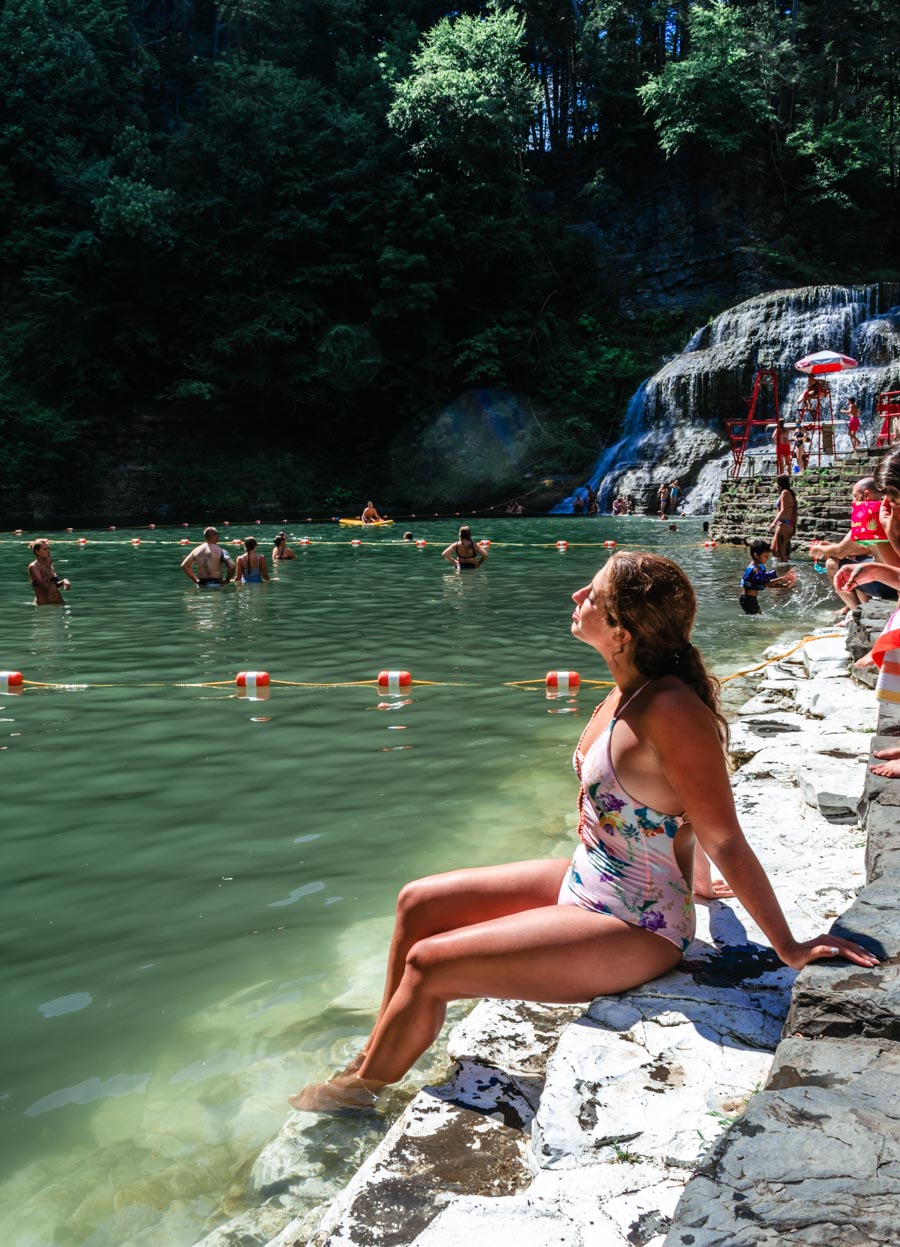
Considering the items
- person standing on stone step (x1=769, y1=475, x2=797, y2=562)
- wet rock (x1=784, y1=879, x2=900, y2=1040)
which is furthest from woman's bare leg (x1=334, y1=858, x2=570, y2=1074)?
person standing on stone step (x1=769, y1=475, x2=797, y2=562)

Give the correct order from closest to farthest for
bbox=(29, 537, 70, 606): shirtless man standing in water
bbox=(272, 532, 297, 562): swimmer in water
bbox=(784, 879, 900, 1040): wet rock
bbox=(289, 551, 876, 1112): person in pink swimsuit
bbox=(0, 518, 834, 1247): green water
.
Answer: bbox=(784, 879, 900, 1040): wet rock < bbox=(289, 551, 876, 1112): person in pink swimsuit < bbox=(0, 518, 834, 1247): green water < bbox=(29, 537, 70, 606): shirtless man standing in water < bbox=(272, 532, 297, 562): swimmer in water

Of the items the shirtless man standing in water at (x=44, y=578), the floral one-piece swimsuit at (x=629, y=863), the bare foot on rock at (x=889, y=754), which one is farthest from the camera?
the shirtless man standing in water at (x=44, y=578)

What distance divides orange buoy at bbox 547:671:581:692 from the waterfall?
23.1m

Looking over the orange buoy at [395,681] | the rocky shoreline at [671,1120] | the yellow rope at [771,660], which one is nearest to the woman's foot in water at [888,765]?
the rocky shoreline at [671,1120]

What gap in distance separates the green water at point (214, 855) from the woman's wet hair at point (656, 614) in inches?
60.8

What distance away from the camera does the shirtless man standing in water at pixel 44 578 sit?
13062mm

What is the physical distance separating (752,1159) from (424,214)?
135 feet

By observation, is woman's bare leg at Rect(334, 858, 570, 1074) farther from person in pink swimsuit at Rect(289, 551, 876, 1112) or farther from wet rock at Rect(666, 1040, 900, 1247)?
wet rock at Rect(666, 1040, 900, 1247)

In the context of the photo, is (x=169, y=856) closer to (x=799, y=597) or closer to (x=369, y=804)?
(x=369, y=804)

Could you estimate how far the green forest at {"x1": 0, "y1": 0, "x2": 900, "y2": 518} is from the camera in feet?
125

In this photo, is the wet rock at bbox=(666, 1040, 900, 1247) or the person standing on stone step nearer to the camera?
the wet rock at bbox=(666, 1040, 900, 1247)

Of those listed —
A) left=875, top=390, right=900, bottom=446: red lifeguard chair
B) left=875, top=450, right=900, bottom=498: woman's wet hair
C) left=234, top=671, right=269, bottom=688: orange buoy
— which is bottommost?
left=234, top=671, right=269, bottom=688: orange buoy

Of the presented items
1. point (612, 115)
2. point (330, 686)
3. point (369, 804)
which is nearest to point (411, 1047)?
point (369, 804)

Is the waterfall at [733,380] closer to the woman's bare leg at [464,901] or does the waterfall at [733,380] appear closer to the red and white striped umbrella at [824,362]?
the red and white striped umbrella at [824,362]
